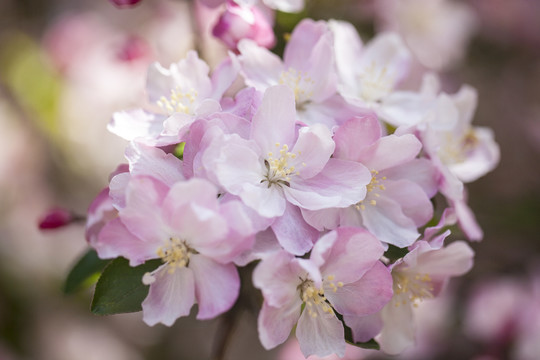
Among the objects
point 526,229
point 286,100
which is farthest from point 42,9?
point 286,100

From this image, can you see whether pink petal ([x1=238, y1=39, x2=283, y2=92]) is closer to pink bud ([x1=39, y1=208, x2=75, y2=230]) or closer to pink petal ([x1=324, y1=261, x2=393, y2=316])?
pink petal ([x1=324, y1=261, x2=393, y2=316])

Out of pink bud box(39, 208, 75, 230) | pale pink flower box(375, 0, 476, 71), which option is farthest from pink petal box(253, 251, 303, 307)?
pale pink flower box(375, 0, 476, 71)

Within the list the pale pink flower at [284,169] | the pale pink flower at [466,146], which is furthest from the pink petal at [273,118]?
the pale pink flower at [466,146]

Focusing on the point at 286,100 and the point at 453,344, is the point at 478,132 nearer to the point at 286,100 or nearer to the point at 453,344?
the point at 286,100

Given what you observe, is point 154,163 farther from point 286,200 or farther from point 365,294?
point 365,294

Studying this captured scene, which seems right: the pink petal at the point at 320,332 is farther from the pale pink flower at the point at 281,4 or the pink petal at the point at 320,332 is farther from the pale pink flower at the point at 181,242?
the pale pink flower at the point at 281,4

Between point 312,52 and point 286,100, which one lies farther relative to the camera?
point 312,52
